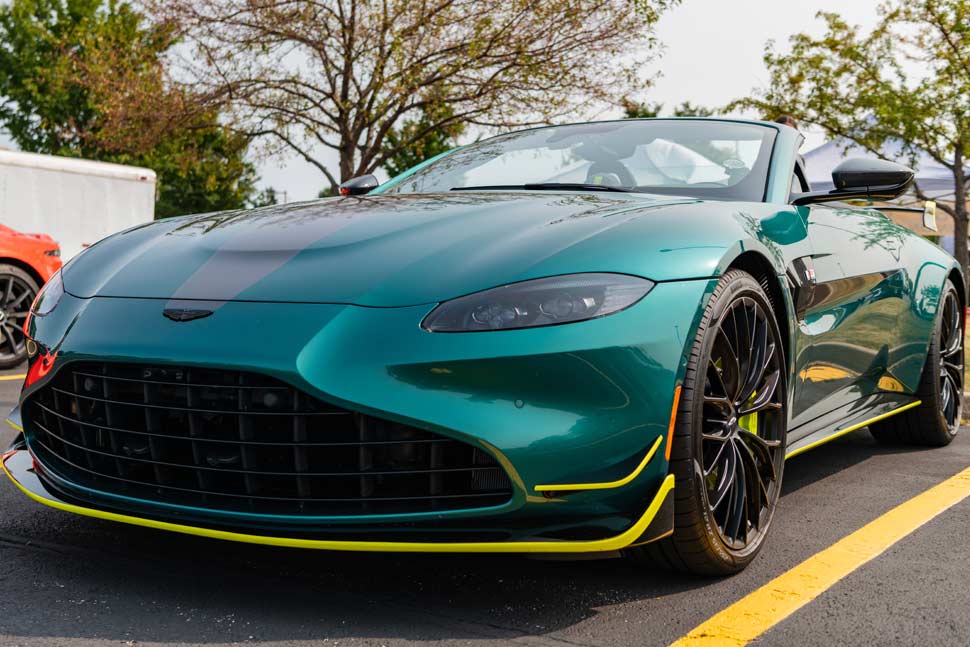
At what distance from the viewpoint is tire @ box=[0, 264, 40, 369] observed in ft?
26.5

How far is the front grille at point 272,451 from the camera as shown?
86.4 inches

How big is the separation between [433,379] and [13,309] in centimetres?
688

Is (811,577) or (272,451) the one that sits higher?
(272,451)

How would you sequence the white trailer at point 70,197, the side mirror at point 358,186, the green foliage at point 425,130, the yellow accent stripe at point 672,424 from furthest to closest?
1. the green foliage at point 425,130
2. the white trailer at point 70,197
3. the side mirror at point 358,186
4. the yellow accent stripe at point 672,424

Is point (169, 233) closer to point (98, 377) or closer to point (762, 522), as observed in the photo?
point (98, 377)

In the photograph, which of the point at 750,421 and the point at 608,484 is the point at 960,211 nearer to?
the point at 750,421

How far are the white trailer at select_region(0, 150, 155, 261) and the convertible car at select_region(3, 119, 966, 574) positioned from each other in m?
11.4

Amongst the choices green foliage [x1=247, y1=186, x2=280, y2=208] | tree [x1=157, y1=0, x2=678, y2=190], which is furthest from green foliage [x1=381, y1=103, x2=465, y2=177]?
green foliage [x1=247, y1=186, x2=280, y2=208]

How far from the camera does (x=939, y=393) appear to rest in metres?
4.62

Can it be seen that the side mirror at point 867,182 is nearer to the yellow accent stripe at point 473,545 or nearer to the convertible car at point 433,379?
the convertible car at point 433,379

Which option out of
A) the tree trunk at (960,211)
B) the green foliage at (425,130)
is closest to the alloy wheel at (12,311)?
the green foliage at (425,130)

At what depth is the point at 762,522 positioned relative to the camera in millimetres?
2814

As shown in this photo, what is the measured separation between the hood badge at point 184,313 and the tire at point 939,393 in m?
3.30

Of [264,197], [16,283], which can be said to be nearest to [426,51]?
[16,283]
